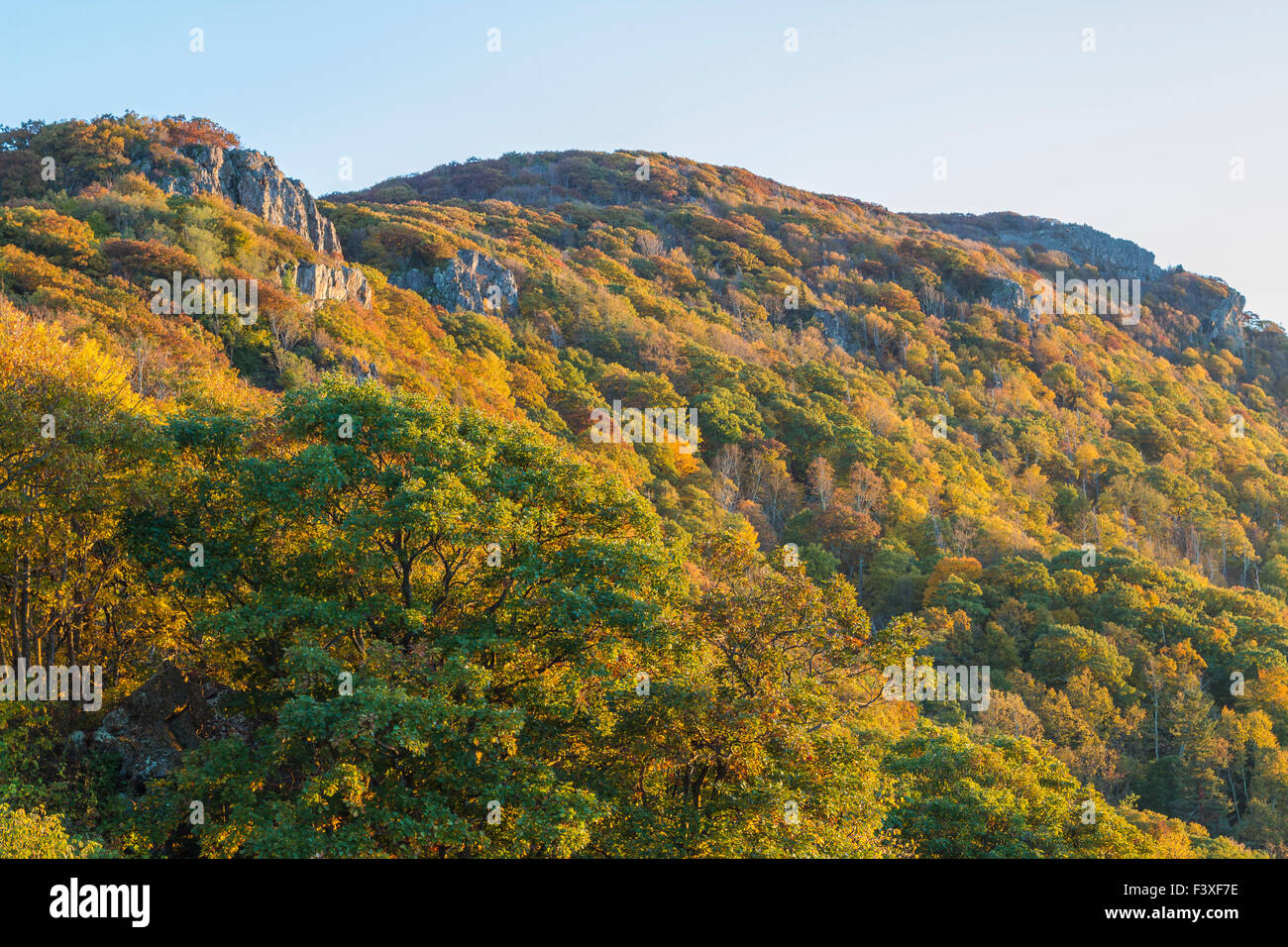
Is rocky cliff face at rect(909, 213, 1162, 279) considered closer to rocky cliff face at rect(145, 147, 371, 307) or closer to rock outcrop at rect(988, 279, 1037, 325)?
rock outcrop at rect(988, 279, 1037, 325)

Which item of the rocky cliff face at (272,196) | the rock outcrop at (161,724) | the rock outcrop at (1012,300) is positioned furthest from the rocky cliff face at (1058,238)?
the rock outcrop at (161,724)

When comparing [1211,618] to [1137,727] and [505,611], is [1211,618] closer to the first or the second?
[1137,727]

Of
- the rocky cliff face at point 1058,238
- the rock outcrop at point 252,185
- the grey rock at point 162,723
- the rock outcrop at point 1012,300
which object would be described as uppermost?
the rocky cliff face at point 1058,238

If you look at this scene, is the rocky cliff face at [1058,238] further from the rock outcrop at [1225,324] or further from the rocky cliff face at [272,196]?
the rocky cliff face at [272,196]

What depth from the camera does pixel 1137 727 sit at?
48.1 metres

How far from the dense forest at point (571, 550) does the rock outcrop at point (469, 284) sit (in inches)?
→ 13.0

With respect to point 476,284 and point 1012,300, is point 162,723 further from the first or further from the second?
point 1012,300

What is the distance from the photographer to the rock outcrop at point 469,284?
79062 millimetres

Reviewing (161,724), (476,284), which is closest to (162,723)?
(161,724)

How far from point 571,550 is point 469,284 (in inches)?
2699

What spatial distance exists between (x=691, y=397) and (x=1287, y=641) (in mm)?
47041

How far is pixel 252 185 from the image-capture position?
218 ft

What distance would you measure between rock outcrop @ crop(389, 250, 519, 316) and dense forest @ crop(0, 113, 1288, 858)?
331mm
